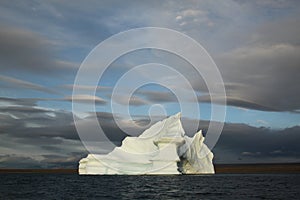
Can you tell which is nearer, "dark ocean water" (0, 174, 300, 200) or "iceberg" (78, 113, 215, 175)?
"dark ocean water" (0, 174, 300, 200)

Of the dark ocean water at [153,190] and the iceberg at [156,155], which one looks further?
the iceberg at [156,155]

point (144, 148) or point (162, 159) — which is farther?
point (144, 148)

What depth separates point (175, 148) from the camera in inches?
2130

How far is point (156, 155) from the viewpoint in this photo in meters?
55.5

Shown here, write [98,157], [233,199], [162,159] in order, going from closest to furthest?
[233,199] → [162,159] → [98,157]

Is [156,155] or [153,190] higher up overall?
[156,155]

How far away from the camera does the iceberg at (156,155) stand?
54.2 metres

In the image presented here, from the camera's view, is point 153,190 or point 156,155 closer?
point 153,190

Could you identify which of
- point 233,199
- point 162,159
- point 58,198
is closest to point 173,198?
point 233,199

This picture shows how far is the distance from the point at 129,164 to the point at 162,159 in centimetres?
647

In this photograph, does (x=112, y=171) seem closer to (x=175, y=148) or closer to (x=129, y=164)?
(x=129, y=164)

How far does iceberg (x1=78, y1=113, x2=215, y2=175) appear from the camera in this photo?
178 feet

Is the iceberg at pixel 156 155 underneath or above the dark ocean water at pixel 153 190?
above

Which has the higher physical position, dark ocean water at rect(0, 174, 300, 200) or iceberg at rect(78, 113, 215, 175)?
iceberg at rect(78, 113, 215, 175)
